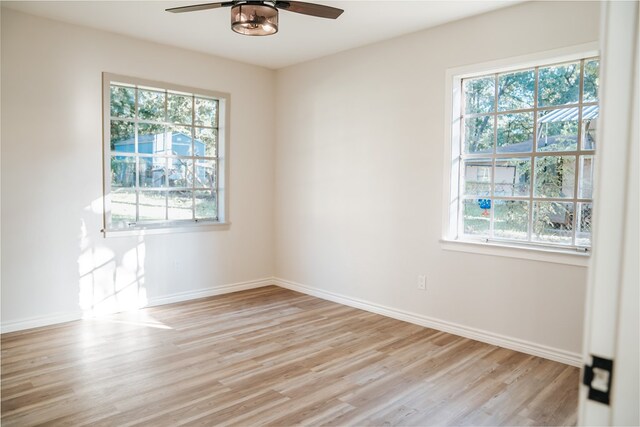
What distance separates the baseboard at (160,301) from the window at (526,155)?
2.69 metres

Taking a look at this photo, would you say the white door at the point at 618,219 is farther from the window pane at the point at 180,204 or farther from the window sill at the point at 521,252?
the window pane at the point at 180,204

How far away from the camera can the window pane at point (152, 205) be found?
4.66 metres

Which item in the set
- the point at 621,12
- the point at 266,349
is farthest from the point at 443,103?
the point at 621,12

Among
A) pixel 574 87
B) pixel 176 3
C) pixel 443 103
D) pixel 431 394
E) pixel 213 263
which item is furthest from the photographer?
pixel 213 263

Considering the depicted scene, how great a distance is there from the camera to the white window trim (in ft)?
10.7

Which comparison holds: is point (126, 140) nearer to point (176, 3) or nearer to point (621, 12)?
point (176, 3)

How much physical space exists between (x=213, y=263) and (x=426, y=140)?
2.76m

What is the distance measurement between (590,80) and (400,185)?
173 cm

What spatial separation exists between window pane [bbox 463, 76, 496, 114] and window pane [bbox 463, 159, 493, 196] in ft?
1.45

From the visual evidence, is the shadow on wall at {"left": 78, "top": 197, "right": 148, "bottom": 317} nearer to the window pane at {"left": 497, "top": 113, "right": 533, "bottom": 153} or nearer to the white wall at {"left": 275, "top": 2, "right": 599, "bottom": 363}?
the white wall at {"left": 275, "top": 2, "right": 599, "bottom": 363}

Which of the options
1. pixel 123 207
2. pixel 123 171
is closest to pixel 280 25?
pixel 123 171

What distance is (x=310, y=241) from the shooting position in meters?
5.30

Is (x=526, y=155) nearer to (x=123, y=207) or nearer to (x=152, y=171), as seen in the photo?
(x=152, y=171)

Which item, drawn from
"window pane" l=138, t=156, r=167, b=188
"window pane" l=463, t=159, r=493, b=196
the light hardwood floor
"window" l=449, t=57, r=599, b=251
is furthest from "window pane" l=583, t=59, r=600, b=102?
"window pane" l=138, t=156, r=167, b=188
